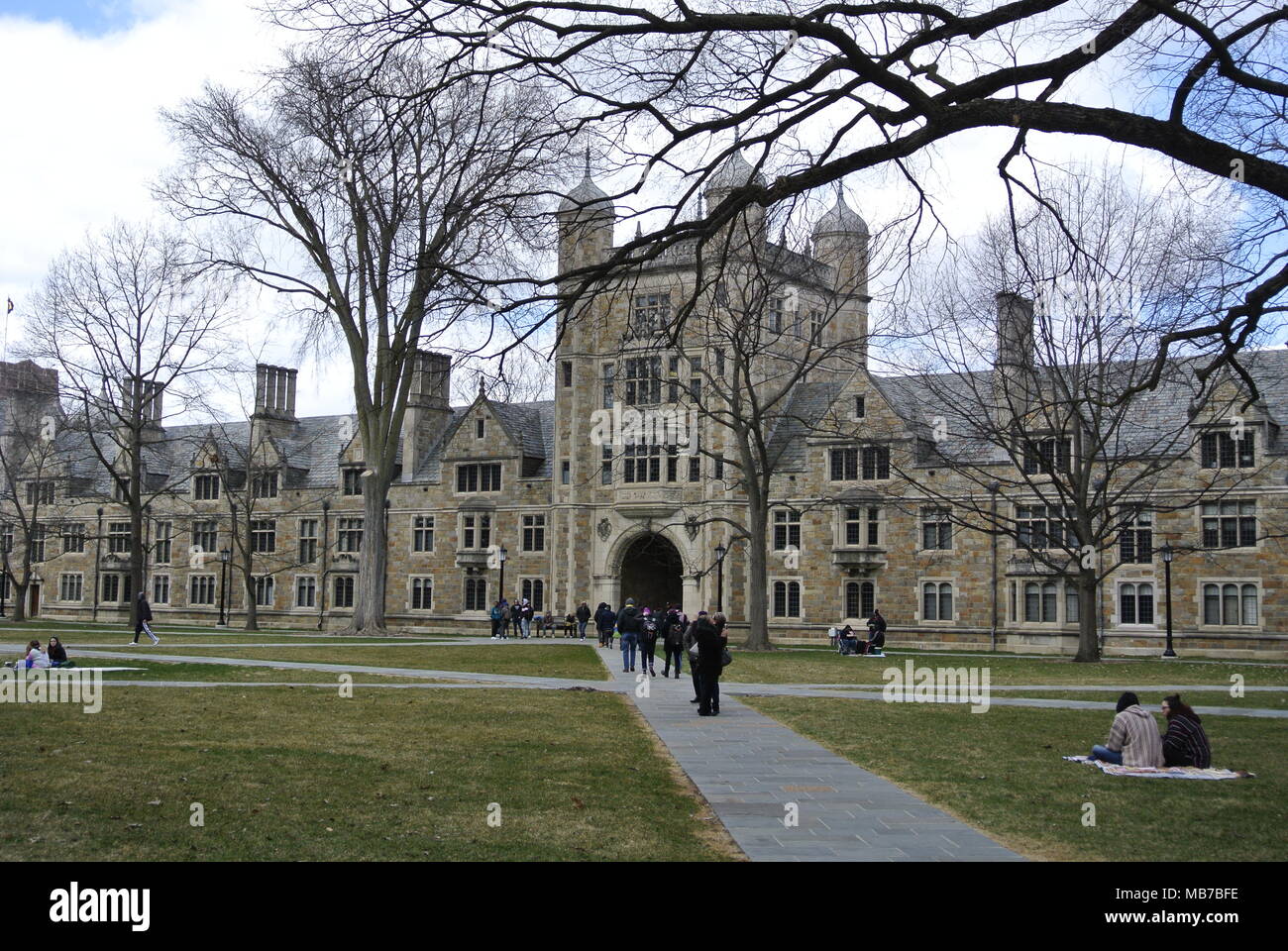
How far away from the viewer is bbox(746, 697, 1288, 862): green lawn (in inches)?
376

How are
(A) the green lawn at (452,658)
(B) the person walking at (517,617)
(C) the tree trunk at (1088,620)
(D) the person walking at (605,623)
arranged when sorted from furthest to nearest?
(B) the person walking at (517,617)
(D) the person walking at (605,623)
(C) the tree trunk at (1088,620)
(A) the green lawn at (452,658)

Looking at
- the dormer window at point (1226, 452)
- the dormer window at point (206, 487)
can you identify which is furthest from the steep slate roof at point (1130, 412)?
the dormer window at point (206, 487)

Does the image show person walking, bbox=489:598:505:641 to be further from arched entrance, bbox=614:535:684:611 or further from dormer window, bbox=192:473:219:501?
dormer window, bbox=192:473:219:501

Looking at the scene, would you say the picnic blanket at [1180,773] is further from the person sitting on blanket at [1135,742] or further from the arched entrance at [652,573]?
the arched entrance at [652,573]

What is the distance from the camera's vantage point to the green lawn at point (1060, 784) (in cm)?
954

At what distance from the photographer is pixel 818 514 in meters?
50.2

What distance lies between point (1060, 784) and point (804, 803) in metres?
2.97

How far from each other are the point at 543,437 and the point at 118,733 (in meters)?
46.6

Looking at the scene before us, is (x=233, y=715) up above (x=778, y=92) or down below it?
below

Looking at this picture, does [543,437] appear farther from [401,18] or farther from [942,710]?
[401,18]

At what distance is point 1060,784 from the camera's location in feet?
40.8

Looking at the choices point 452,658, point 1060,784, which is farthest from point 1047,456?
point 1060,784

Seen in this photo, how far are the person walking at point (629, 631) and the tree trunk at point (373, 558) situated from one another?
13.8 meters
